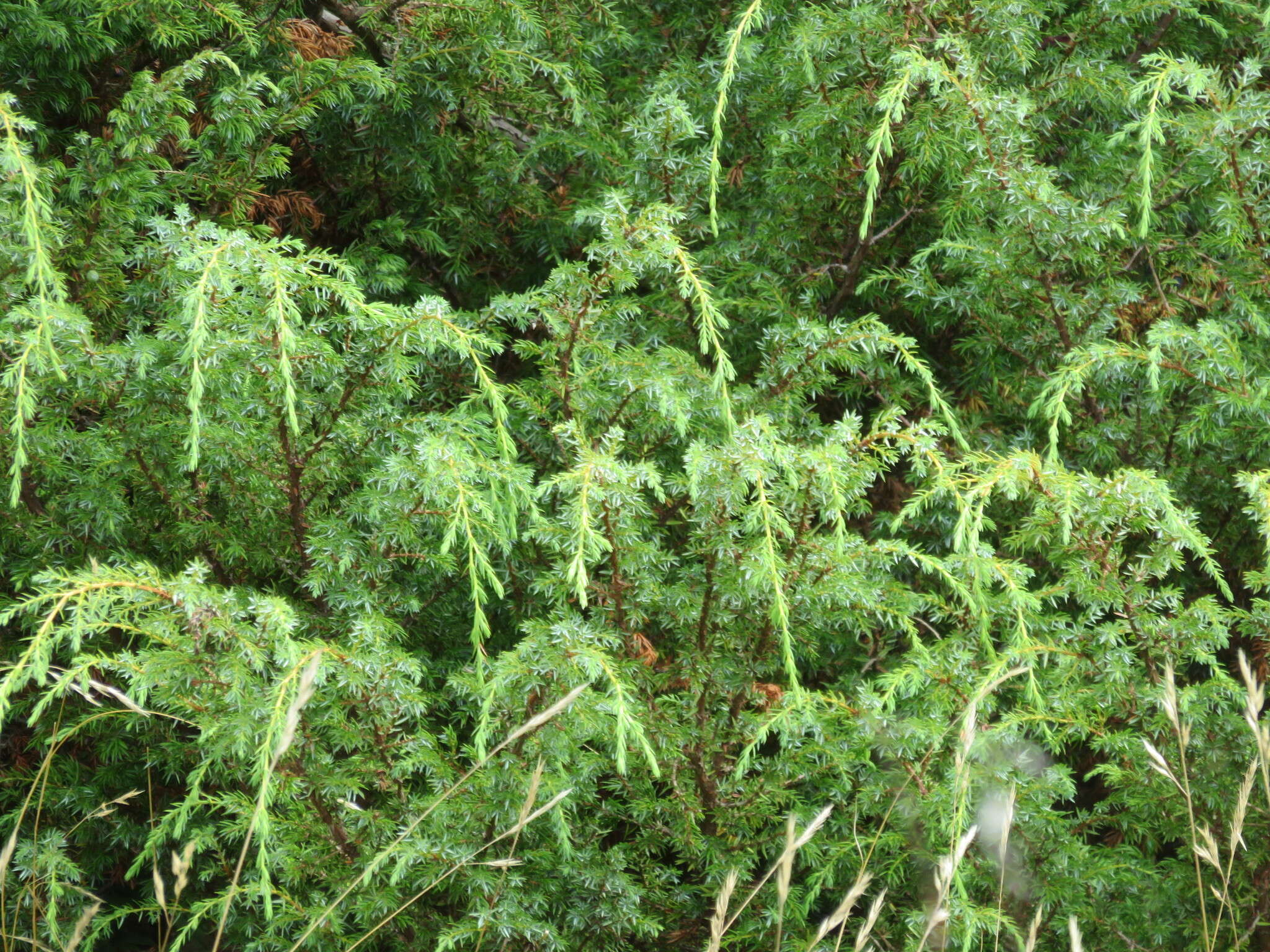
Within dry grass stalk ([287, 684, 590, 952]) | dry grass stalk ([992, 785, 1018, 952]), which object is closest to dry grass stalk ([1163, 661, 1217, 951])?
dry grass stalk ([992, 785, 1018, 952])

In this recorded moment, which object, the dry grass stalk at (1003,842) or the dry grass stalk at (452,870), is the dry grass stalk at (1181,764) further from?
the dry grass stalk at (452,870)

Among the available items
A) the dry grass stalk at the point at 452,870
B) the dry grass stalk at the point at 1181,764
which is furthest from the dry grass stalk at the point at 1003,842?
the dry grass stalk at the point at 452,870

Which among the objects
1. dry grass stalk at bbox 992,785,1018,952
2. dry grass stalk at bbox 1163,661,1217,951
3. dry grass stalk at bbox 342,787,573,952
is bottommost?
dry grass stalk at bbox 342,787,573,952

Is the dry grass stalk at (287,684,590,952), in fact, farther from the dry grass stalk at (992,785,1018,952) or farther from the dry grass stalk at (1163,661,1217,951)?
the dry grass stalk at (1163,661,1217,951)

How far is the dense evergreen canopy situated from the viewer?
4.45 feet

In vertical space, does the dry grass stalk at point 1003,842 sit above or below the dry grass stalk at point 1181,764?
below

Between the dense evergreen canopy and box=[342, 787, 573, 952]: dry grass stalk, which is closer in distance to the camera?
box=[342, 787, 573, 952]: dry grass stalk

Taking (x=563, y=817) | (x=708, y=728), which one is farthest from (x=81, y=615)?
(x=708, y=728)

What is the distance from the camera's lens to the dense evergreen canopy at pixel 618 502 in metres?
1.36

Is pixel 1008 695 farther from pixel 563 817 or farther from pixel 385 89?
pixel 385 89

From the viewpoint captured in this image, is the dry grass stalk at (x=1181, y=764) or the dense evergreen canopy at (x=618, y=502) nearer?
the dry grass stalk at (x=1181, y=764)

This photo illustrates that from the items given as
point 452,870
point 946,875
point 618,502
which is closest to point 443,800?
point 452,870

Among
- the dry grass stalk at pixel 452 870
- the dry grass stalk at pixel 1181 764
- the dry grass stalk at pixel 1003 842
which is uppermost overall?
the dry grass stalk at pixel 1181 764

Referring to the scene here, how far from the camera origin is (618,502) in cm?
140
